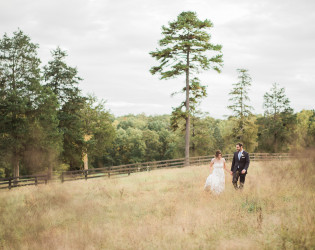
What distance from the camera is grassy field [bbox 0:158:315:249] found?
5227 millimetres

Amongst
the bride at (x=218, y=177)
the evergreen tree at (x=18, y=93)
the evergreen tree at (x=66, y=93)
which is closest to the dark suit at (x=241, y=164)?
the bride at (x=218, y=177)

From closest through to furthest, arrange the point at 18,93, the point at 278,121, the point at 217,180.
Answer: the point at 217,180 → the point at 18,93 → the point at 278,121

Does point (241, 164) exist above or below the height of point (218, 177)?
above

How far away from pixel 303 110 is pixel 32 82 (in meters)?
56.3

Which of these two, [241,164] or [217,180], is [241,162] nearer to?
[241,164]

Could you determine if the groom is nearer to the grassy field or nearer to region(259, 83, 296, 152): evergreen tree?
the grassy field

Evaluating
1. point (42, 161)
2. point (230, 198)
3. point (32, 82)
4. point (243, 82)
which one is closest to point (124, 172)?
point (42, 161)

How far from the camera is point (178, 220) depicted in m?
6.79

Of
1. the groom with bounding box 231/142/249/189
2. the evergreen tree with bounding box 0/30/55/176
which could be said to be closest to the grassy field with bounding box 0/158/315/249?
the groom with bounding box 231/142/249/189

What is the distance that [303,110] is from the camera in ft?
185

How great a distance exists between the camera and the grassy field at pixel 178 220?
206 inches

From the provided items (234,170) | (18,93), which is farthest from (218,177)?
(18,93)

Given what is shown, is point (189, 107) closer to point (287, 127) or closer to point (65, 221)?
point (65, 221)

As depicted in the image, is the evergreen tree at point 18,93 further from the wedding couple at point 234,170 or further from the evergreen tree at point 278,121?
the evergreen tree at point 278,121
